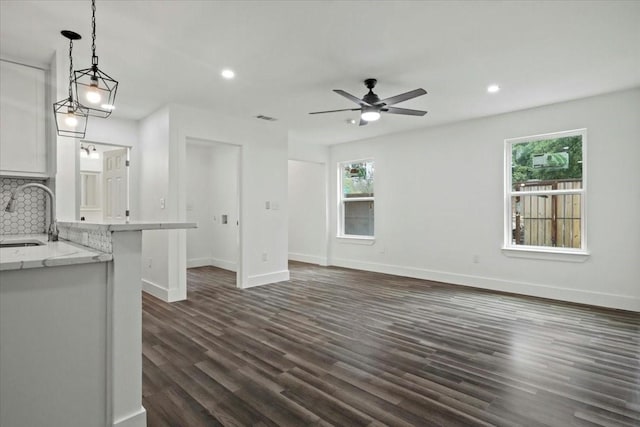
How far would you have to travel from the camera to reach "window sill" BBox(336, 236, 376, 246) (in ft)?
22.2

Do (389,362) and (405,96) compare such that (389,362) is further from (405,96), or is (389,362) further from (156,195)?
(156,195)

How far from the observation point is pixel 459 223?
18.2ft

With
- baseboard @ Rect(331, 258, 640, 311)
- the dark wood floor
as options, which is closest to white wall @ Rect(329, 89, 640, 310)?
baseboard @ Rect(331, 258, 640, 311)

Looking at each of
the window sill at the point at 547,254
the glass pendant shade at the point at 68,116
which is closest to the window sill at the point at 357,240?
the window sill at the point at 547,254

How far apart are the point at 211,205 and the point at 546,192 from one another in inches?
245

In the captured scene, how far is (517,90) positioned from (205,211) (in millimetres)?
6146

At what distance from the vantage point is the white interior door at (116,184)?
5316mm

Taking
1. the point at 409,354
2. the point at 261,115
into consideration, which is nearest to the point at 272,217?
the point at 261,115

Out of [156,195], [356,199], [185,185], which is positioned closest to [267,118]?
[185,185]

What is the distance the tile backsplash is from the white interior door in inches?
79.0

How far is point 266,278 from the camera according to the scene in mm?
5508

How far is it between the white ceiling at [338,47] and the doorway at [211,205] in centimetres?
269

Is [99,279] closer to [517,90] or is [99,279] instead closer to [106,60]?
[106,60]

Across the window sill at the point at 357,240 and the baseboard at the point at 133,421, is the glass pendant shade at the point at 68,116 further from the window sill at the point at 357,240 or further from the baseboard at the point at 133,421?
the window sill at the point at 357,240
